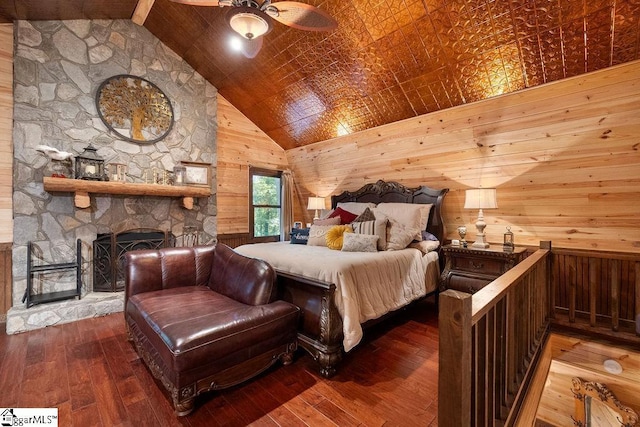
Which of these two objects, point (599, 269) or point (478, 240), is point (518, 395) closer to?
point (478, 240)

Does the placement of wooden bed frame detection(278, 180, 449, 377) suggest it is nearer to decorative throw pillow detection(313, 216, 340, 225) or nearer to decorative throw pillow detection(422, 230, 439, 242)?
decorative throw pillow detection(313, 216, 340, 225)

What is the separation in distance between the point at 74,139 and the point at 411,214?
4190mm

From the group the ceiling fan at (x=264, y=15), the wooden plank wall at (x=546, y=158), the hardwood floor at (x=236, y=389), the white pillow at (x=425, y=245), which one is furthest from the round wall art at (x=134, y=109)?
the white pillow at (x=425, y=245)

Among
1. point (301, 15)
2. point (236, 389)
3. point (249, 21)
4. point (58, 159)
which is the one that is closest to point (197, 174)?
point (58, 159)

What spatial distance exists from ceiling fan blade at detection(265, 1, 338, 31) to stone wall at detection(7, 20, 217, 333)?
2818 millimetres

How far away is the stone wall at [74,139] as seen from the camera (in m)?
3.08

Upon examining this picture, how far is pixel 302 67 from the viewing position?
3.57 metres

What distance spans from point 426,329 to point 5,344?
3.91 metres

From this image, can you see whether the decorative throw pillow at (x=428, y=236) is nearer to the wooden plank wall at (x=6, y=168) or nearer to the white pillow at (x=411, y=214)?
the white pillow at (x=411, y=214)

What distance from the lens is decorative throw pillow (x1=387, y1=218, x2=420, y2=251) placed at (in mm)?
3006

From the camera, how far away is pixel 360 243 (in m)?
2.89

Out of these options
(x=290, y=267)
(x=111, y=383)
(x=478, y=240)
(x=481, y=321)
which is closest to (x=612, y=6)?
(x=478, y=240)

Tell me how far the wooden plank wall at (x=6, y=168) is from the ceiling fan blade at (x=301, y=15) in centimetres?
314

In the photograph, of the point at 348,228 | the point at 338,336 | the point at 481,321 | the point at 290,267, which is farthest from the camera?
the point at 348,228
